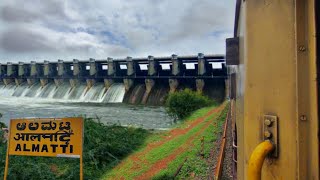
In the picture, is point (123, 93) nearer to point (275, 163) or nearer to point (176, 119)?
point (176, 119)

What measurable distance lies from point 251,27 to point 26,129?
372 centimetres

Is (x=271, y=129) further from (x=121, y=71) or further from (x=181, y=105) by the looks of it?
(x=121, y=71)

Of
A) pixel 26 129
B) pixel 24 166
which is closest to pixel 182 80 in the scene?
pixel 24 166

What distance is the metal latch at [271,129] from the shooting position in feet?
3.89

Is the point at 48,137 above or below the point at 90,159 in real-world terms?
above

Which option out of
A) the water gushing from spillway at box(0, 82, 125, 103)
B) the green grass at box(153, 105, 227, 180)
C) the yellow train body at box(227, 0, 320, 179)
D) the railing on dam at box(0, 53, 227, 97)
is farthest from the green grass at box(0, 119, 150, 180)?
the water gushing from spillway at box(0, 82, 125, 103)

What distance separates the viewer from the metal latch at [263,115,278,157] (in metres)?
1.19

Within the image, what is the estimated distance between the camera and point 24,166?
7504 mm

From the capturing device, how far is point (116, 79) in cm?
3881

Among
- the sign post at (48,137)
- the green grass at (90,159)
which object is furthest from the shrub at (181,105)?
the sign post at (48,137)

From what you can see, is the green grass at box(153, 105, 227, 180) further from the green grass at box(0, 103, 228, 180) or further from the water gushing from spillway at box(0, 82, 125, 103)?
the water gushing from spillway at box(0, 82, 125, 103)

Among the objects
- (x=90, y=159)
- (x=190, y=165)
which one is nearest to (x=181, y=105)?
(x=90, y=159)

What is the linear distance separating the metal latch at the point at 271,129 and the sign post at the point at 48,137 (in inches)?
120

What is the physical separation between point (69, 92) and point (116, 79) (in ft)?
23.9
